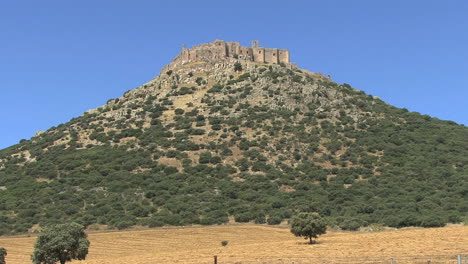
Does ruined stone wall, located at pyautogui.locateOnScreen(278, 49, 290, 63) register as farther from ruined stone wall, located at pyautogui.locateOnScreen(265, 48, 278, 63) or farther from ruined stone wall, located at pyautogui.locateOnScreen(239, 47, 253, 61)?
ruined stone wall, located at pyautogui.locateOnScreen(239, 47, 253, 61)

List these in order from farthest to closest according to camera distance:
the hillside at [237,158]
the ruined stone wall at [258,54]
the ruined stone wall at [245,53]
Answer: the ruined stone wall at [258,54], the ruined stone wall at [245,53], the hillside at [237,158]

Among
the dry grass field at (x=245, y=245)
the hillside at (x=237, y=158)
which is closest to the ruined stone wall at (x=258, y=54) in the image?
the hillside at (x=237, y=158)

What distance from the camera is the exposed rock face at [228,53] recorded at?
113 meters

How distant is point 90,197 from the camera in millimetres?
69688

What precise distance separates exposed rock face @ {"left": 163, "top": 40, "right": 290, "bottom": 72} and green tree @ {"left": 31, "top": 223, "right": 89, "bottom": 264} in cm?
Answer: 7762

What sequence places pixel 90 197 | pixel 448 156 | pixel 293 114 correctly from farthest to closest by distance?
1. pixel 293 114
2. pixel 448 156
3. pixel 90 197

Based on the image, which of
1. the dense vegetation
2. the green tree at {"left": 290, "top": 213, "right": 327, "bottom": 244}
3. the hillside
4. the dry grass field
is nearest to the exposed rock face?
the hillside

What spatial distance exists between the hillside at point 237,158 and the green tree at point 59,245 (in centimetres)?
2093

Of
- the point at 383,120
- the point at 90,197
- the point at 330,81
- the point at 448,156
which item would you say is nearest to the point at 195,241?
the point at 90,197

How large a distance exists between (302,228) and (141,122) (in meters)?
56.1

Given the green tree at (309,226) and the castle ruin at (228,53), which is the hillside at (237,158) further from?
the green tree at (309,226)

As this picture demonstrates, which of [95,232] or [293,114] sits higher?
[293,114]

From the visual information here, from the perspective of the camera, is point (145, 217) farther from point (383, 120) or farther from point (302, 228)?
point (383, 120)

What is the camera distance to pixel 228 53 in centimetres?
11362
